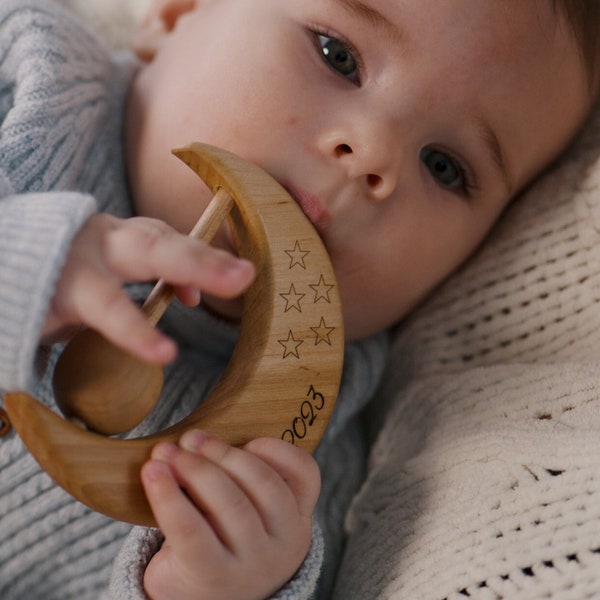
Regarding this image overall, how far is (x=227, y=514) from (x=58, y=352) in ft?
1.11

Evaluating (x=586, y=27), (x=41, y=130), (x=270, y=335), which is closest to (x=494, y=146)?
(x=586, y=27)

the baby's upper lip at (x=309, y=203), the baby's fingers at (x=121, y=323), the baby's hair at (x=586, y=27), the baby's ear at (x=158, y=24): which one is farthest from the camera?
the baby's ear at (x=158, y=24)

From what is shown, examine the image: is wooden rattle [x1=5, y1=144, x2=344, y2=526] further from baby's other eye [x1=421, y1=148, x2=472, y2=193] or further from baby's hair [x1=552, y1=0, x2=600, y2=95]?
baby's hair [x1=552, y1=0, x2=600, y2=95]

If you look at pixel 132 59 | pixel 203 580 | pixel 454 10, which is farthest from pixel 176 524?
pixel 132 59

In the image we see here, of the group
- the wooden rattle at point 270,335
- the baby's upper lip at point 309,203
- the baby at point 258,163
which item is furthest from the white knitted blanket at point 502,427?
the baby's upper lip at point 309,203

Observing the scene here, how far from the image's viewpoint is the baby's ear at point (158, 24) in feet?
3.74

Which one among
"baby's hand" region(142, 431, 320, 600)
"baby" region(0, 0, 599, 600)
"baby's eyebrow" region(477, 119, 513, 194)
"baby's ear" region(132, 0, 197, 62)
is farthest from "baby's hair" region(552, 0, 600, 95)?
"baby's hand" region(142, 431, 320, 600)

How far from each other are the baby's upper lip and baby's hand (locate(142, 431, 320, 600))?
0.25 metres

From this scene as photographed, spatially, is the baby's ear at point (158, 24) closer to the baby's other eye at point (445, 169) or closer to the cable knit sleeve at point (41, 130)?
the cable knit sleeve at point (41, 130)

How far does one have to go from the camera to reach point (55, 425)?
610mm

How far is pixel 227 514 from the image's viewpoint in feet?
2.27

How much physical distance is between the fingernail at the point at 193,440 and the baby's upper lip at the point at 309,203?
0.28 m

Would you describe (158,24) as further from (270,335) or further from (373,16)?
(270,335)

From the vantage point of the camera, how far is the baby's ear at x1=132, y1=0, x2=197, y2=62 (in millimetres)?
1139
